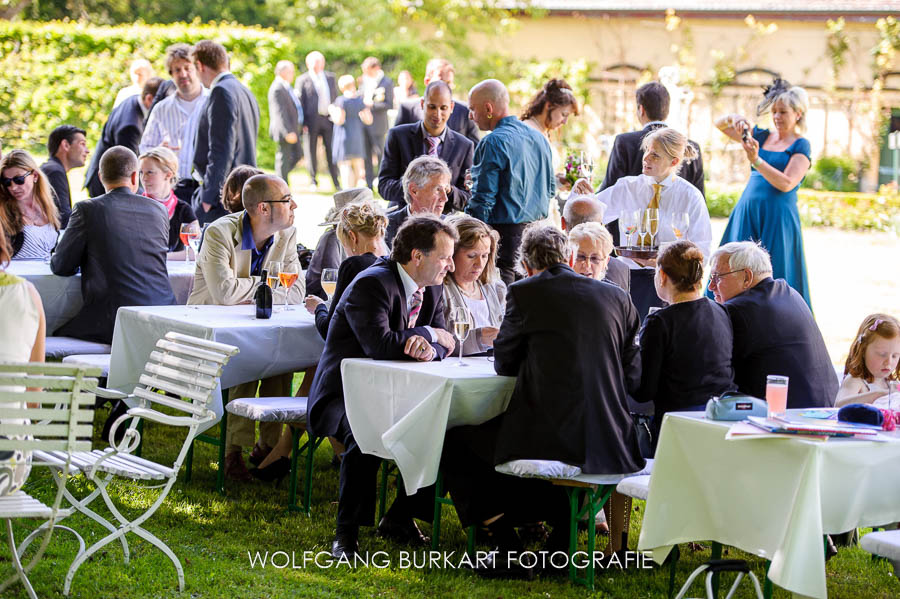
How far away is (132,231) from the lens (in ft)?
20.7

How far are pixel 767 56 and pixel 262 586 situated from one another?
20.9m

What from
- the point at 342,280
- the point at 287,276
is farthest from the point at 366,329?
the point at 287,276

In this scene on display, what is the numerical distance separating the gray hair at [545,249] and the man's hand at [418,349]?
1.67 ft

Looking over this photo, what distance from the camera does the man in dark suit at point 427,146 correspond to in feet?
24.5

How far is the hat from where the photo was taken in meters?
6.16

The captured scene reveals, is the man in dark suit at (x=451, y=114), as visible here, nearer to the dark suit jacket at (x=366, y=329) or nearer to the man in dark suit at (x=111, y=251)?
the man in dark suit at (x=111, y=251)

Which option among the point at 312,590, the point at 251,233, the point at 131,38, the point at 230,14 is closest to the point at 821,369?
the point at 312,590

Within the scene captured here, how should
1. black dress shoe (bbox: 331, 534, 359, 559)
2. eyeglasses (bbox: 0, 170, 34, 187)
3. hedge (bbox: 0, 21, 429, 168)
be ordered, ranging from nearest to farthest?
black dress shoe (bbox: 331, 534, 359, 559) < eyeglasses (bbox: 0, 170, 34, 187) < hedge (bbox: 0, 21, 429, 168)

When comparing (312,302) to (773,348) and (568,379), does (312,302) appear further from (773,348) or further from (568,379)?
(773,348)

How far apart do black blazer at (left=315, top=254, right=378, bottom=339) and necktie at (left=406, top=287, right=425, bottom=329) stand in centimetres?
38

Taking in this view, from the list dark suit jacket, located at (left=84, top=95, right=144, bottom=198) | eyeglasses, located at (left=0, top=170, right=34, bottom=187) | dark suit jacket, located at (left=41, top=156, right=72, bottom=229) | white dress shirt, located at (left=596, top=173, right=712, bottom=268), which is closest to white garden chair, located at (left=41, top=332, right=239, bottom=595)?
white dress shirt, located at (left=596, top=173, right=712, bottom=268)

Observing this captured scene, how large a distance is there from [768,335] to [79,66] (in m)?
16.5

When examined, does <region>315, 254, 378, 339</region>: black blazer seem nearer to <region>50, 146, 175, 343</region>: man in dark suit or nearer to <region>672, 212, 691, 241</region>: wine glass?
<region>50, 146, 175, 343</region>: man in dark suit

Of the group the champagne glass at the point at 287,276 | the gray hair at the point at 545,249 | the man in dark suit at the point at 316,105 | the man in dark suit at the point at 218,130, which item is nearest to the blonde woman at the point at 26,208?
the man in dark suit at the point at 218,130
